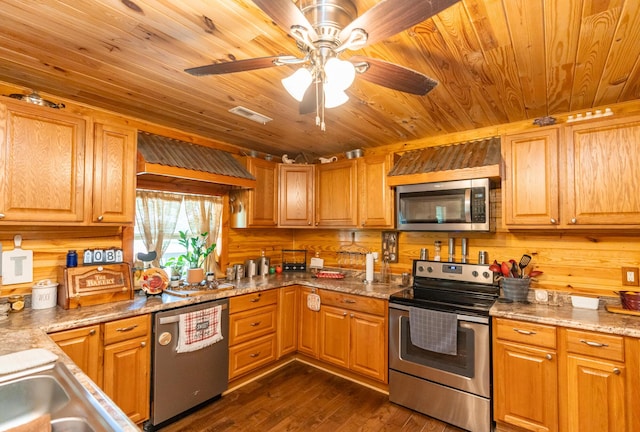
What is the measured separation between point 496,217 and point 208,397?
284 centimetres

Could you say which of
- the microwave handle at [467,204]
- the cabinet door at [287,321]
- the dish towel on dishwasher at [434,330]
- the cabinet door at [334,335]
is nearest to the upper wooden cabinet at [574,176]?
the microwave handle at [467,204]

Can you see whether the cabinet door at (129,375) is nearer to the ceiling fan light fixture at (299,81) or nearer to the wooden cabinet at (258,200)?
the wooden cabinet at (258,200)

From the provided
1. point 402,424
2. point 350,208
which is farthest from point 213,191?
point 402,424

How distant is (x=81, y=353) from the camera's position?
76.7 inches

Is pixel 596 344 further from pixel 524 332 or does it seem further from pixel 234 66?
pixel 234 66

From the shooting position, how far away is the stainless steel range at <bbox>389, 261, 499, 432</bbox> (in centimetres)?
228

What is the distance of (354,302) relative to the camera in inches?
116

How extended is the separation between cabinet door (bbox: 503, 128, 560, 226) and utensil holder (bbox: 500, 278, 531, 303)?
43 cm

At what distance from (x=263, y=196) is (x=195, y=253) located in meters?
0.93

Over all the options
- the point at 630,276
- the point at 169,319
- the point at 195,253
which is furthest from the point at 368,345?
the point at 630,276

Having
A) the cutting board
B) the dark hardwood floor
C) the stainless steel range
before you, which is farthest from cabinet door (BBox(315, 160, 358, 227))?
the cutting board

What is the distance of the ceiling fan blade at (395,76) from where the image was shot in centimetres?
135

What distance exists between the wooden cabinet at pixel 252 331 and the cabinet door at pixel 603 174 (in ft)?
8.39

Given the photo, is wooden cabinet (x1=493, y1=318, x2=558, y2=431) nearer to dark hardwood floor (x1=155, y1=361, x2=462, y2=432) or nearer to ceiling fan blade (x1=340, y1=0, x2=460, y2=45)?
dark hardwood floor (x1=155, y1=361, x2=462, y2=432)
